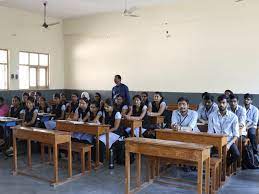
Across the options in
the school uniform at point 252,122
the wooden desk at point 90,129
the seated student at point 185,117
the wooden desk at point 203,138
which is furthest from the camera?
the school uniform at point 252,122

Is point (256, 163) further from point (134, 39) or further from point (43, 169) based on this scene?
point (134, 39)

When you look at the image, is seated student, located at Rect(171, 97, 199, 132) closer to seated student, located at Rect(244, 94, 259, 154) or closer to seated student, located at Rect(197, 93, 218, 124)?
seated student, located at Rect(197, 93, 218, 124)

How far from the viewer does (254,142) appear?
504 cm

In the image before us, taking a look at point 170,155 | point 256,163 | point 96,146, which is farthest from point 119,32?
point 170,155

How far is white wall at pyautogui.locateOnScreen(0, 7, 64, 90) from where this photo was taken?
853 centimetres

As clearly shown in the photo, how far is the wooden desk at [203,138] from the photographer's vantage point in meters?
3.66

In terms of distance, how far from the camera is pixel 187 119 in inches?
175

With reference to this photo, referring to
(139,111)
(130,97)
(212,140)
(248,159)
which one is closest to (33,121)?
(139,111)

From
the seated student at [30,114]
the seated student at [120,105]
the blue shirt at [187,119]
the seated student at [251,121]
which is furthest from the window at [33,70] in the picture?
the seated student at [251,121]

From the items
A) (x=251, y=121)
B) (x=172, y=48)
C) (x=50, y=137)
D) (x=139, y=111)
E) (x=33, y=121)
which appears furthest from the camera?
(x=172, y=48)

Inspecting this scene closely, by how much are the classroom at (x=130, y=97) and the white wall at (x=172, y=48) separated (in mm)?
27

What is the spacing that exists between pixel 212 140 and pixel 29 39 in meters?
7.13

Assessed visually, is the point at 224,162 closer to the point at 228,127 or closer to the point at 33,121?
the point at 228,127

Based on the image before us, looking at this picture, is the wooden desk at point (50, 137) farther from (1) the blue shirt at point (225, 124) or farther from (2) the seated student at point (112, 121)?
(1) the blue shirt at point (225, 124)
